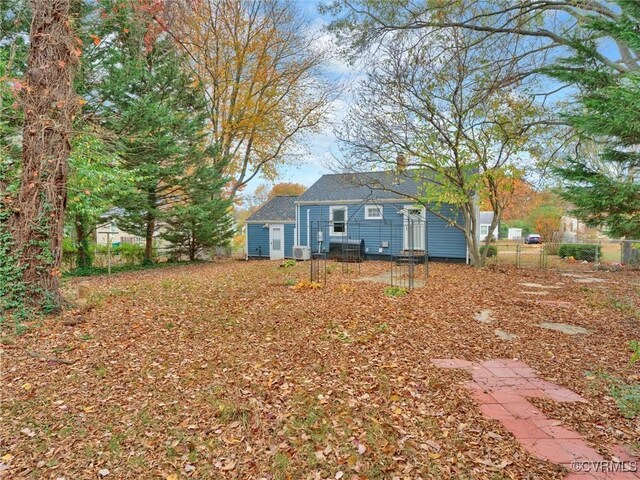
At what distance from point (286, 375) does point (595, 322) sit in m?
5.08

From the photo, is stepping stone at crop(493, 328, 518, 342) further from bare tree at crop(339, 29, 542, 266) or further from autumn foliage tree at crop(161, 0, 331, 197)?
autumn foliage tree at crop(161, 0, 331, 197)

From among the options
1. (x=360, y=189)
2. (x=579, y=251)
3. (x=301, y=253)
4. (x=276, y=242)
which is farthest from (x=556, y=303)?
(x=276, y=242)

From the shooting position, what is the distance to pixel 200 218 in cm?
1407

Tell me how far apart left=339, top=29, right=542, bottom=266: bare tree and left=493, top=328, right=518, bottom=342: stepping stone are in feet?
21.2

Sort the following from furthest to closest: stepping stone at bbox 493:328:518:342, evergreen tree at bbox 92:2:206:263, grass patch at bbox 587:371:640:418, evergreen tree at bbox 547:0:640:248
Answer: evergreen tree at bbox 92:2:206:263, stepping stone at bbox 493:328:518:342, evergreen tree at bbox 547:0:640:248, grass patch at bbox 587:371:640:418

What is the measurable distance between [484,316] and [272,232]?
14.6 metres

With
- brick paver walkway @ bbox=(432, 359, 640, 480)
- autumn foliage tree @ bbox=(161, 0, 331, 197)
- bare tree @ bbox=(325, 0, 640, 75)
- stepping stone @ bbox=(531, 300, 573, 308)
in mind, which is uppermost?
autumn foliage tree @ bbox=(161, 0, 331, 197)

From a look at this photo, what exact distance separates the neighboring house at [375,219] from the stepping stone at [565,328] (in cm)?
886

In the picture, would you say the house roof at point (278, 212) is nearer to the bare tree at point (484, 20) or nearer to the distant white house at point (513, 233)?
the bare tree at point (484, 20)

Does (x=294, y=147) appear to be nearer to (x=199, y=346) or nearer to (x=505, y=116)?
(x=505, y=116)

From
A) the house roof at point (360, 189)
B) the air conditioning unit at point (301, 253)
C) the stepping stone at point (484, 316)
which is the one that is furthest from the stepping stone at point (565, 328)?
the air conditioning unit at point (301, 253)

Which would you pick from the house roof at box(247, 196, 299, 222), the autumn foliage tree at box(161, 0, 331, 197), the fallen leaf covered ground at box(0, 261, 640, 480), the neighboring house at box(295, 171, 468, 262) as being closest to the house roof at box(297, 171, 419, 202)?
the neighboring house at box(295, 171, 468, 262)

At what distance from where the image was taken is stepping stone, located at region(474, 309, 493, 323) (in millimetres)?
5609

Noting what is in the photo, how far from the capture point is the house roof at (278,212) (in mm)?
19141
